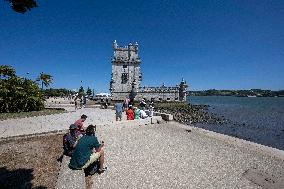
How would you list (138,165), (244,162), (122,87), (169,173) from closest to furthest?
(169,173) → (138,165) → (244,162) → (122,87)

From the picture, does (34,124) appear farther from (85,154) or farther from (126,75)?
(126,75)

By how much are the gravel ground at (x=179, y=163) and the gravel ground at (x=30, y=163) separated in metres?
1.55

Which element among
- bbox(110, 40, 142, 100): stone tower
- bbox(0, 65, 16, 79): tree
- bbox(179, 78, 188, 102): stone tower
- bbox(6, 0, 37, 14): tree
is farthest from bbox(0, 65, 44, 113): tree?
bbox(179, 78, 188, 102): stone tower

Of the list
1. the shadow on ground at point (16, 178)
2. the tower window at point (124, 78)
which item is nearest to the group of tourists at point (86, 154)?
the shadow on ground at point (16, 178)

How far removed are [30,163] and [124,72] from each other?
5090 cm

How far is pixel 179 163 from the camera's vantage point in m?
8.53

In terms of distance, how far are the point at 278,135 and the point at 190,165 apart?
20448 mm

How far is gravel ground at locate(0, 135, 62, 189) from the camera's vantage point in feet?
21.7

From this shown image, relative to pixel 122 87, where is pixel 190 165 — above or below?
below

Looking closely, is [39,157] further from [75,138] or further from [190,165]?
[190,165]

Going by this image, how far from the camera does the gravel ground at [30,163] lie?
21.7 ft

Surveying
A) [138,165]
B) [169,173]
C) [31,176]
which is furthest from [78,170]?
[169,173]

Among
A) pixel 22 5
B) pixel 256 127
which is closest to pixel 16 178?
pixel 22 5

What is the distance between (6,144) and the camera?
10.8 metres
